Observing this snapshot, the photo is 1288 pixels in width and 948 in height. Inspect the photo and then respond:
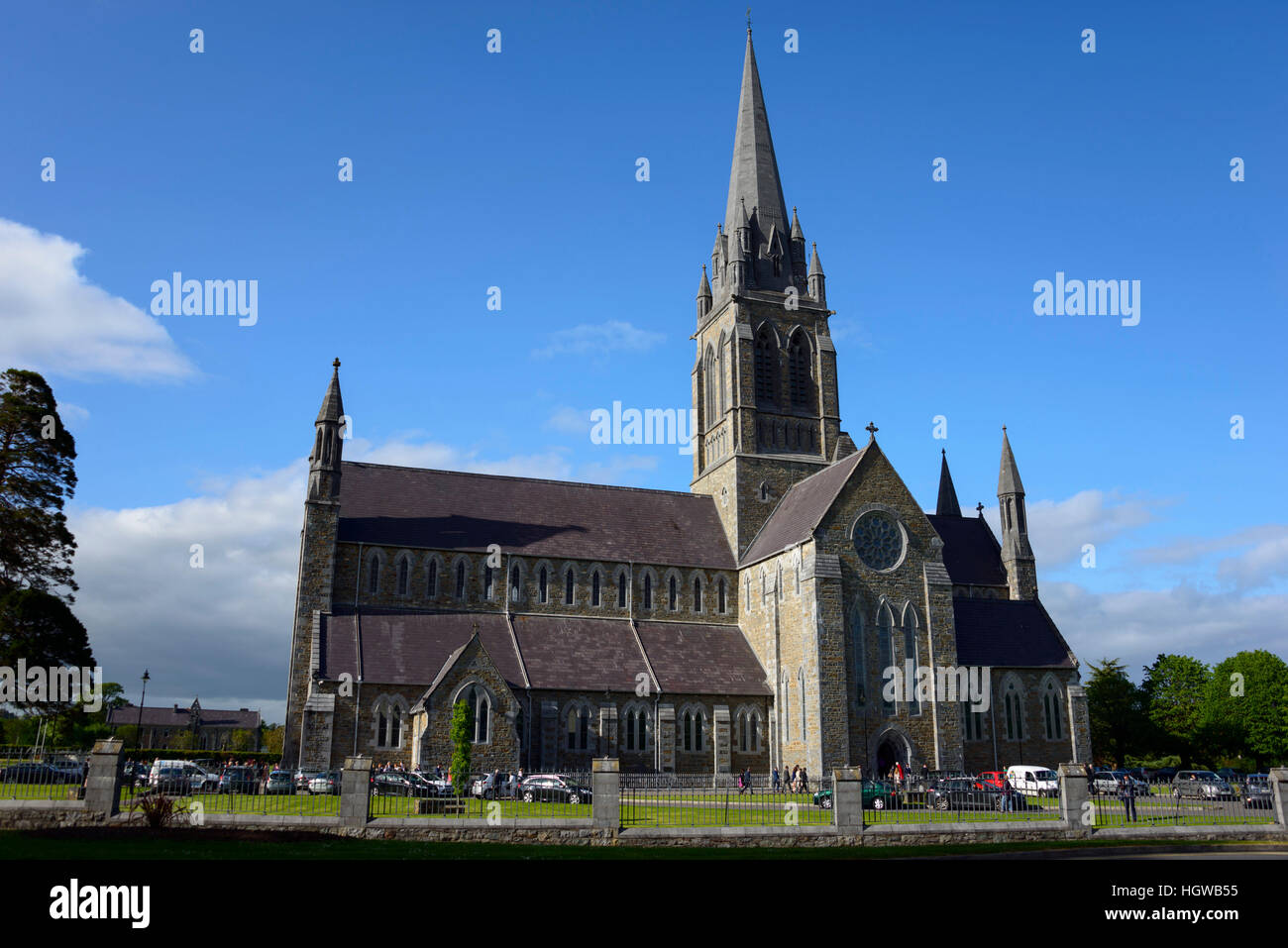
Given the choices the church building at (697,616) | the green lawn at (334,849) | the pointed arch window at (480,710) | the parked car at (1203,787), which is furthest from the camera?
the church building at (697,616)

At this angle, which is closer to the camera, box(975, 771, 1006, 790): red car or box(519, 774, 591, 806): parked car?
box(519, 774, 591, 806): parked car

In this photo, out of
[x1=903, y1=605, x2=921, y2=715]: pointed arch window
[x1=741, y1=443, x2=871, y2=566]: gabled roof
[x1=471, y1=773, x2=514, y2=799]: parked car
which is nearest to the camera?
[x1=471, y1=773, x2=514, y2=799]: parked car

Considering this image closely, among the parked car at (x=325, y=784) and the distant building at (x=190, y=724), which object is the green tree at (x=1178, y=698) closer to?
the parked car at (x=325, y=784)

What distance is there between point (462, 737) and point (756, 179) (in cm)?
3783

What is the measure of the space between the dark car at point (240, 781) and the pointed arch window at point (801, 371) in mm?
35164

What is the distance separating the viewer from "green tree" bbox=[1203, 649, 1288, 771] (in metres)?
67.8

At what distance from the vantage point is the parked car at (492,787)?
3403cm

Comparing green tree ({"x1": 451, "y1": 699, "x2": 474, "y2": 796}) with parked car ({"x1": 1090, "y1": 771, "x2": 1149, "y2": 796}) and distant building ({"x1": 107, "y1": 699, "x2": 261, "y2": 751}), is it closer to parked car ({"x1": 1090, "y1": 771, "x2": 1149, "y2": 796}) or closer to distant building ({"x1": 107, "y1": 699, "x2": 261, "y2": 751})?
parked car ({"x1": 1090, "y1": 771, "x2": 1149, "y2": 796})

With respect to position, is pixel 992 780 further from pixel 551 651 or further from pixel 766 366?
pixel 766 366

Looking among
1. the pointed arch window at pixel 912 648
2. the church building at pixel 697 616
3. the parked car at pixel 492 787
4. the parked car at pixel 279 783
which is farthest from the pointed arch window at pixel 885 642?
the parked car at pixel 279 783

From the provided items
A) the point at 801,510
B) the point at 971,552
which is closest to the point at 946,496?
the point at 971,552

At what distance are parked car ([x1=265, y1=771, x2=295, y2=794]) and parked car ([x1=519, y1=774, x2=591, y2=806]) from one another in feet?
25.8

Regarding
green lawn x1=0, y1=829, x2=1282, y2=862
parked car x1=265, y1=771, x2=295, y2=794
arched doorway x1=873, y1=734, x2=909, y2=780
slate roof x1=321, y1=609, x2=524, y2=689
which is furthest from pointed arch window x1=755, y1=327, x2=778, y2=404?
green lawn x1=0, y1=829, x2=1282, y2=862
